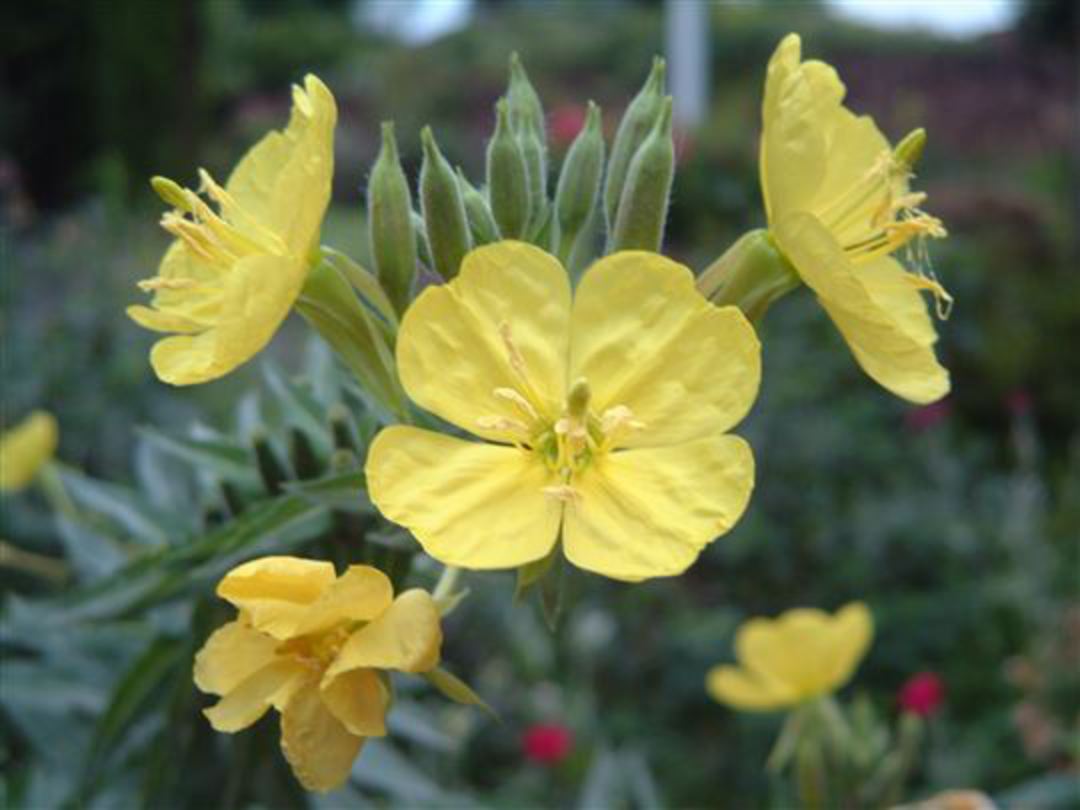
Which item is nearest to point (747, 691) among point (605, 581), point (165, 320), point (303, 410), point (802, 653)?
point (802, 653)

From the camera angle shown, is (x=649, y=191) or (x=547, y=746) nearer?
(x=649, y=191)

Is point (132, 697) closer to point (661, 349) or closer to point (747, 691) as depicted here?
point (661, 349)

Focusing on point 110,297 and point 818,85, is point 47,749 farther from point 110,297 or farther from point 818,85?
point 110,297

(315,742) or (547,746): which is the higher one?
(315,742)

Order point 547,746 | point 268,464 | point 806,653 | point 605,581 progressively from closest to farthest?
point 268,464 < point 806,653 < point 547,746 < point 605,581

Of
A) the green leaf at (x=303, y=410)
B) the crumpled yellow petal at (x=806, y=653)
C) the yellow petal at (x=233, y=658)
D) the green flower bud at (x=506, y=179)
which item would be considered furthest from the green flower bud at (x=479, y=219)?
the crumpled yellow petal at (x=806, y=653)

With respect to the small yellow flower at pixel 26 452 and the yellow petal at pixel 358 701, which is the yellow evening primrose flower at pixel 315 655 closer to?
the yellow petal at pixel 358 701

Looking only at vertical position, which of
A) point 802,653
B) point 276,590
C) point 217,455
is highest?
point 276,590
